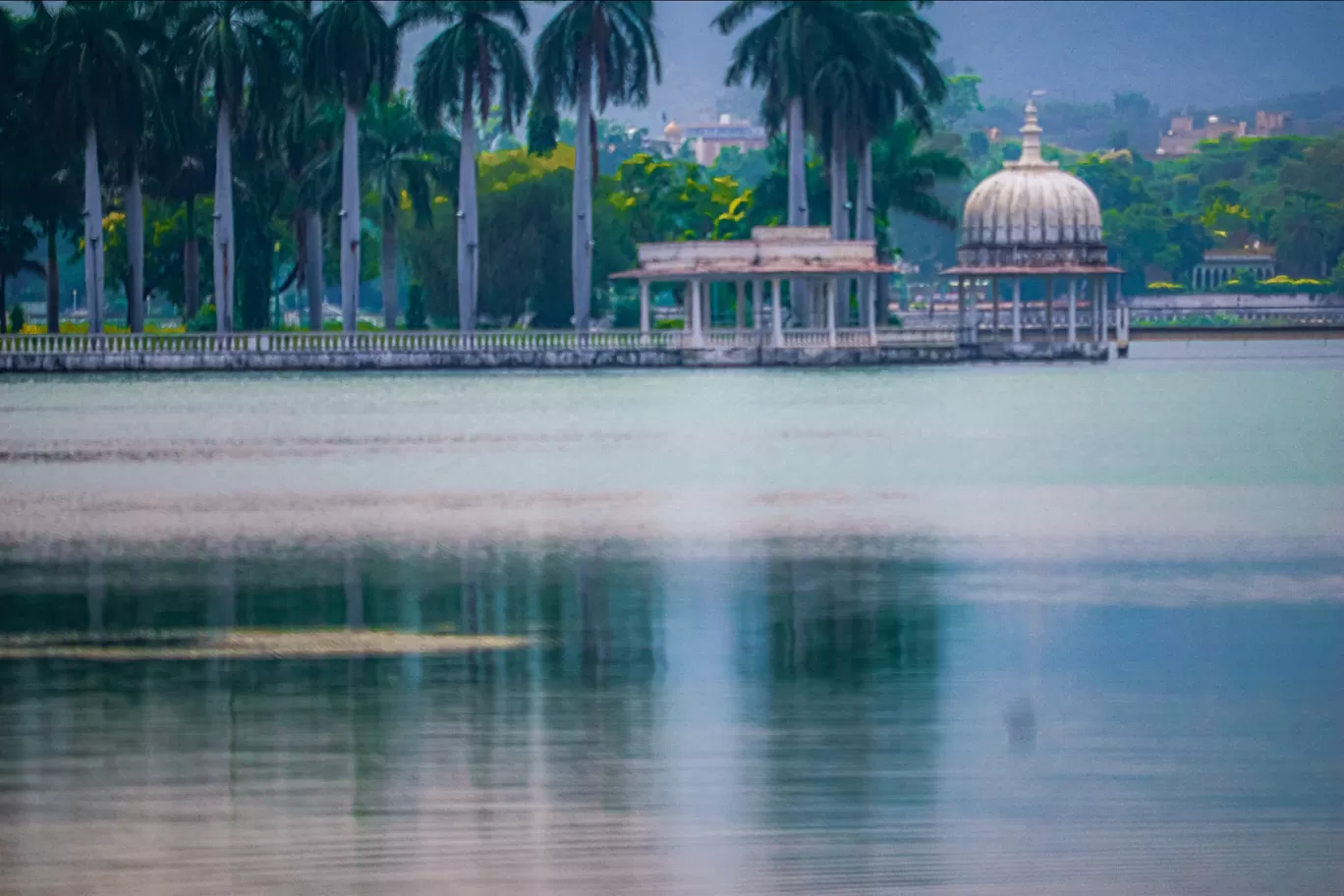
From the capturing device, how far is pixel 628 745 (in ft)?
50.1

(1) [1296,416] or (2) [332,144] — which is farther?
(2) [332,144]

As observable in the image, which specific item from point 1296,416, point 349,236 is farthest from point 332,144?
point 1296,416

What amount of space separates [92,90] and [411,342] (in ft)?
43.1

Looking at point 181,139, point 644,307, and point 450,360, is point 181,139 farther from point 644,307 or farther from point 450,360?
point 644,307

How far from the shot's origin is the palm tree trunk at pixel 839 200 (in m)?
96.2

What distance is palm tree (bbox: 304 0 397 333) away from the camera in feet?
289

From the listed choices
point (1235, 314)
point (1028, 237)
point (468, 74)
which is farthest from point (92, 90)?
point (1235, 314)

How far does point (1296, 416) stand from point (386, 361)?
37.3 m

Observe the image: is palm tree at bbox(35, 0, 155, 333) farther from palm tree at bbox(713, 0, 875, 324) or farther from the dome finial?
the dome finial

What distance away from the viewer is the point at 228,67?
87.8 metres

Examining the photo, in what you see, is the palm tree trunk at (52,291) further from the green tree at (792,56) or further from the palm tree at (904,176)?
the palm tree at (904,176)

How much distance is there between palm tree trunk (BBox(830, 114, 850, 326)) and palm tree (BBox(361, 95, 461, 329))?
14.6 m

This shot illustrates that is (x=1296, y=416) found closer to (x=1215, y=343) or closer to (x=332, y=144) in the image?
(x=332, y=144)

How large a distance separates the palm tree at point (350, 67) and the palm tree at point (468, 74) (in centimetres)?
159
